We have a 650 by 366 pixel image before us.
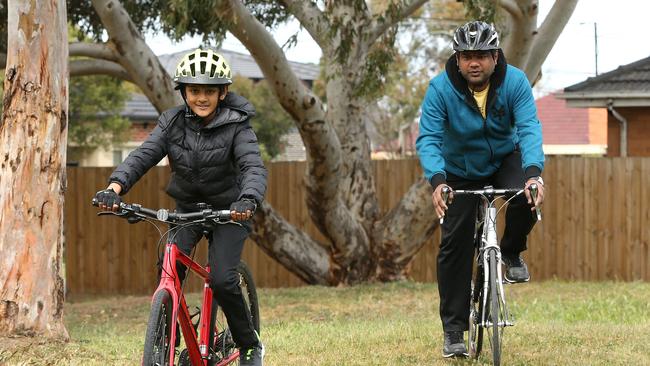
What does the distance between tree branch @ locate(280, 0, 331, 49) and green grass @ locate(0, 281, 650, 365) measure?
10.8 ft

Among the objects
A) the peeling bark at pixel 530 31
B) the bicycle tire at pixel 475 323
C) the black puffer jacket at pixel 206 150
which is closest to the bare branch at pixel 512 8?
the peeling bark at pixel 530 31

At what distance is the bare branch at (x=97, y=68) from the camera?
15484mm

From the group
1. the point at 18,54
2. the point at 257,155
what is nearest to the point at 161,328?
the point at 257,155

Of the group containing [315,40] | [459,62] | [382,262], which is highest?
[315,40]

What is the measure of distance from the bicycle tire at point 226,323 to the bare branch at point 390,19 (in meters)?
7.71

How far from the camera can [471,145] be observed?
7.00 metres

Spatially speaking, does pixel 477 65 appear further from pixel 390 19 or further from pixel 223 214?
pixel 390 19

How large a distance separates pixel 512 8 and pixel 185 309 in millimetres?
8463

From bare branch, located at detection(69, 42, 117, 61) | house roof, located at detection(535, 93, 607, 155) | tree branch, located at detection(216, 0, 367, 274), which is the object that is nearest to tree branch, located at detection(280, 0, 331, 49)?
tree branch, located at detection(216, 0, 367, 274)

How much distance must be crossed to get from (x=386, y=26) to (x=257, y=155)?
8880mm

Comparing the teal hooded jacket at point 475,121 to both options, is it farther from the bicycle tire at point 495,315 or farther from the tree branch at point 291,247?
the tree branch at point 291,247

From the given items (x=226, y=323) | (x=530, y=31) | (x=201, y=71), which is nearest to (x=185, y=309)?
(x=226, y=323)

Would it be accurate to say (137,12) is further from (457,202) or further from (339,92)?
(457,202)

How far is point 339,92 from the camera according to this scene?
15.6 meters
